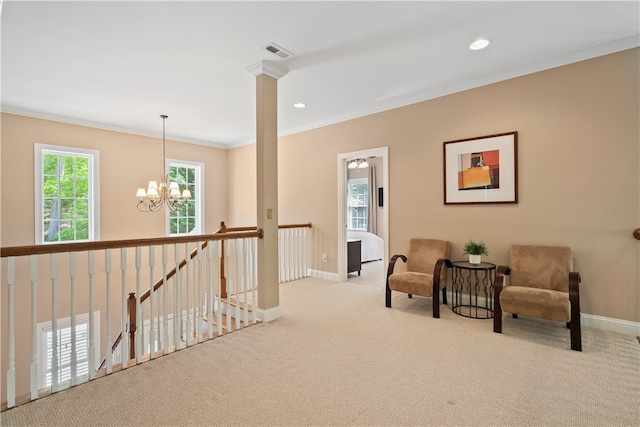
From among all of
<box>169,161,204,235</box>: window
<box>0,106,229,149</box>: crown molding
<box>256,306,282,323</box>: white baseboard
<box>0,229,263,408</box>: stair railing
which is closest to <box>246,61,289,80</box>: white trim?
<box>0,229,263,408</box>: stair railing

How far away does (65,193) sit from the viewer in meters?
5.06

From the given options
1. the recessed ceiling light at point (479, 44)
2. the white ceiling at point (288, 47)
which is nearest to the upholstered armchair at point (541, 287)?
the white ceiling at point (288, 47)

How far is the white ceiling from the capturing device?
245 centimetres

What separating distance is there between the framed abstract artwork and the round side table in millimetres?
798

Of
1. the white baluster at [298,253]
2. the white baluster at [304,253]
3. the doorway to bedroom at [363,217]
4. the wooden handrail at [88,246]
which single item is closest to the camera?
the wooden handrail at [88,246]

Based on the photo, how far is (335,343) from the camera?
279 centimetres

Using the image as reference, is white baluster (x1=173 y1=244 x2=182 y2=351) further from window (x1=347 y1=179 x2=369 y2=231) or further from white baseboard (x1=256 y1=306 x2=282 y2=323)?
window (x1=347 y1=179 x2=369 y2=231)

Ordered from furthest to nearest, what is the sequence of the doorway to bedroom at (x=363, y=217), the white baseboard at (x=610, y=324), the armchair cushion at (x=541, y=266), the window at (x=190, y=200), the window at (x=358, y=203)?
the window at (x=358, y=203) < the window at (x=190, y=200) < the doorway to bedroom at (x=363, y=217) < the armchair cushion at (x=541, y=266) < the white baseboard at (x=610, y=324)

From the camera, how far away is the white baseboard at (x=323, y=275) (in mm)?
5187

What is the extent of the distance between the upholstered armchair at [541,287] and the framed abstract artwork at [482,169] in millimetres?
644

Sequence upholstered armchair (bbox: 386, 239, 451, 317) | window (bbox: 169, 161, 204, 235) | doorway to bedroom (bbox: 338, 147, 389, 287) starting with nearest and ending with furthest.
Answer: upholstered armchair (bbox: 386, 239, 451, 317) < doorway to bedroom (bbox: 338, 147, 389, 287) < window (bbox: 169, 161, 204, 235)

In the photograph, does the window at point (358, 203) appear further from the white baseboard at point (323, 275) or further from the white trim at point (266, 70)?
the white trim at point (266, 70)

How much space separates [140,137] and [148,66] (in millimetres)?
2991

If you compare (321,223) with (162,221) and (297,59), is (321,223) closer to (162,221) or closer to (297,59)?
(297,59)
